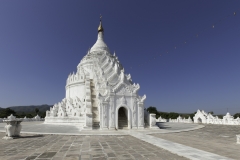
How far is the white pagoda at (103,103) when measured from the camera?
18188 mm

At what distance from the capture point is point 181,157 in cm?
696

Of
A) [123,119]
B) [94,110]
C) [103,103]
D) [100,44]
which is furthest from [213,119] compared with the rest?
[100,44]

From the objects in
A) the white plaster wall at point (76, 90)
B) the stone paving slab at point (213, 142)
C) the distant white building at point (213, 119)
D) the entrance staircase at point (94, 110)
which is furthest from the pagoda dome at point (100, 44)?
the stone paving slab at point (213, 142)

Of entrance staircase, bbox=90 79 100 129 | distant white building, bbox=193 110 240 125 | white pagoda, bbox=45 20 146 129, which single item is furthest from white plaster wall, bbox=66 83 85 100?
distant white building, bbox=193 110 240 125

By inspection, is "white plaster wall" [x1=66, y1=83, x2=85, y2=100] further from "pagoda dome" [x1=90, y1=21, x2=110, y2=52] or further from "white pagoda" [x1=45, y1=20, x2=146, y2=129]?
"pagoda dome" [x1=90, y1=21, x2=110, y2=52]

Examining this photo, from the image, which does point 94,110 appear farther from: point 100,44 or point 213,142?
point 100,44

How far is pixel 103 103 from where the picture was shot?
18156 millimetres

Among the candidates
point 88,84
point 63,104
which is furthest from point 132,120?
point 63,104

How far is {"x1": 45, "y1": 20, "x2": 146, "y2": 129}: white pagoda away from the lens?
18.2 m

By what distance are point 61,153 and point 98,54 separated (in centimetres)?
3020

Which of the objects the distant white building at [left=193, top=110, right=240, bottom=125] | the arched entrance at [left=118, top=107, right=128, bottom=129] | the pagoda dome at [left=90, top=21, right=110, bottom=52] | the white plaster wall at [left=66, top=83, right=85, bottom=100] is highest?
the pagoda dome at [left=90, top=21, right=110, bottom=52]

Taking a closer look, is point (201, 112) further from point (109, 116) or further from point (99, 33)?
point (99, 33)

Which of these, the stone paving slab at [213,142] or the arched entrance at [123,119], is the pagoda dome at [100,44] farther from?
the stone paving slab at [213,142]

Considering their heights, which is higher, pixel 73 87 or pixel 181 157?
pixel 73 87
